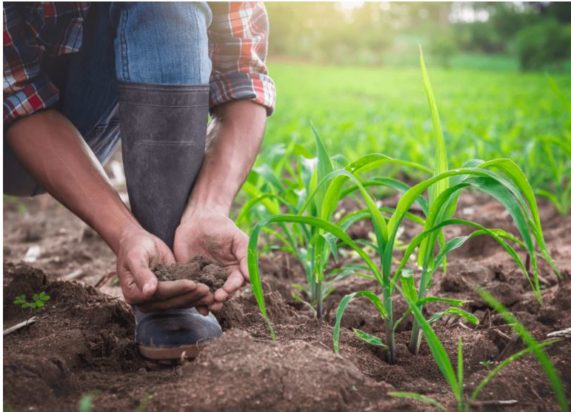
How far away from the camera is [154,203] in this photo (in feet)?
4.67

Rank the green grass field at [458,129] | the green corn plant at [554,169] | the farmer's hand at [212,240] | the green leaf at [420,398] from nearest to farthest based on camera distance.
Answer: the green leaf at [420,398] → the farmer's hand at [212,240] → the green corn plant at [554,169] → the green grass field at [458,129]

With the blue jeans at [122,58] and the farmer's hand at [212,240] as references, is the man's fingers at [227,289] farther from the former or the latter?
the blue jeans at [122,58]


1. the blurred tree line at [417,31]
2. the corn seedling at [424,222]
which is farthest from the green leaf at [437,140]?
the blurred tree line at [417,31]

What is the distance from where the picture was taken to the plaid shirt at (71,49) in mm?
1438

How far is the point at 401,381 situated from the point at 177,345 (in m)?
Answer: 0.45

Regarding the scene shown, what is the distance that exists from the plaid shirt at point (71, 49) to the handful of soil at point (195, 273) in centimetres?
48

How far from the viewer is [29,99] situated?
1420 millimetres

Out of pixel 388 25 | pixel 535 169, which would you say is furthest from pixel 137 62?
pixel 388 25

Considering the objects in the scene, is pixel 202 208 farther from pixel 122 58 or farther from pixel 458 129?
pixel 458 129

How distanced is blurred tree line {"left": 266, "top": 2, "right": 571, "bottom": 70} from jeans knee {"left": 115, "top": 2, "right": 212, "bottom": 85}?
12490mm

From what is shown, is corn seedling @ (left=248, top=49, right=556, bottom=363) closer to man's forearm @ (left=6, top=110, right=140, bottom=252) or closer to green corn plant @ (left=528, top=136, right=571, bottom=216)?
man's forearm @ (left=6, top=110, right=140, bottom=252)

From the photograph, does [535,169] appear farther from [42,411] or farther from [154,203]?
[42,411]

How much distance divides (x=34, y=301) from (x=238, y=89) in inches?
28.2

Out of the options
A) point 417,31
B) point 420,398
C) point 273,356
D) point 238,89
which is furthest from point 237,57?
point 417,31
